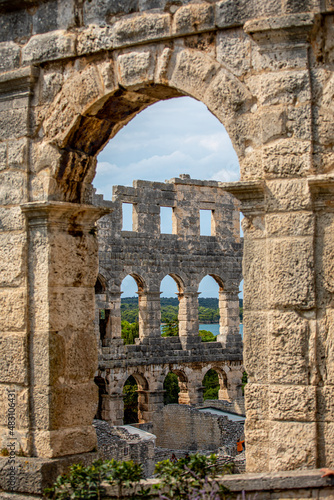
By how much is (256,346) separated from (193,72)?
7.79 feet

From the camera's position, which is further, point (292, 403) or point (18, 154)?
point (18, 154)

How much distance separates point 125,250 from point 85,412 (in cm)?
1780

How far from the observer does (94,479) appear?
6152mm

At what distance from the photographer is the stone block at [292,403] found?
5953 millimetres

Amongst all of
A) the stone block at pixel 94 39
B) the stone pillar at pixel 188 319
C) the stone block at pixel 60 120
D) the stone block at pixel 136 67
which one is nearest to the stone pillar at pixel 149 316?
the stone pillar at pixel 188 319

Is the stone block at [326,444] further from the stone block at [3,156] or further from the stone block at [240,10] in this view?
the stone block at [3,156]

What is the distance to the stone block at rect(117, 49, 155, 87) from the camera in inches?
271

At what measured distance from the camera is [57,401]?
731cm

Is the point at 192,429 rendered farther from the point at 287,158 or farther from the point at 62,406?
the point at 287,158

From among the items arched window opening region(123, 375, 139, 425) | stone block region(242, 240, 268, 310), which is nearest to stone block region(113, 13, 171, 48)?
stone block region(242, 240, 268, 310)

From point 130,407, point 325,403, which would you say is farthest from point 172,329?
point 325,403

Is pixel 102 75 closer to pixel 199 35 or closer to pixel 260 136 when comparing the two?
pixel 199 35

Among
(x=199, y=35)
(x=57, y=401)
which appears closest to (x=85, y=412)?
(x=57, y=401)

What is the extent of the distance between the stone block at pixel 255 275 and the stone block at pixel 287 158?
1.95ft
